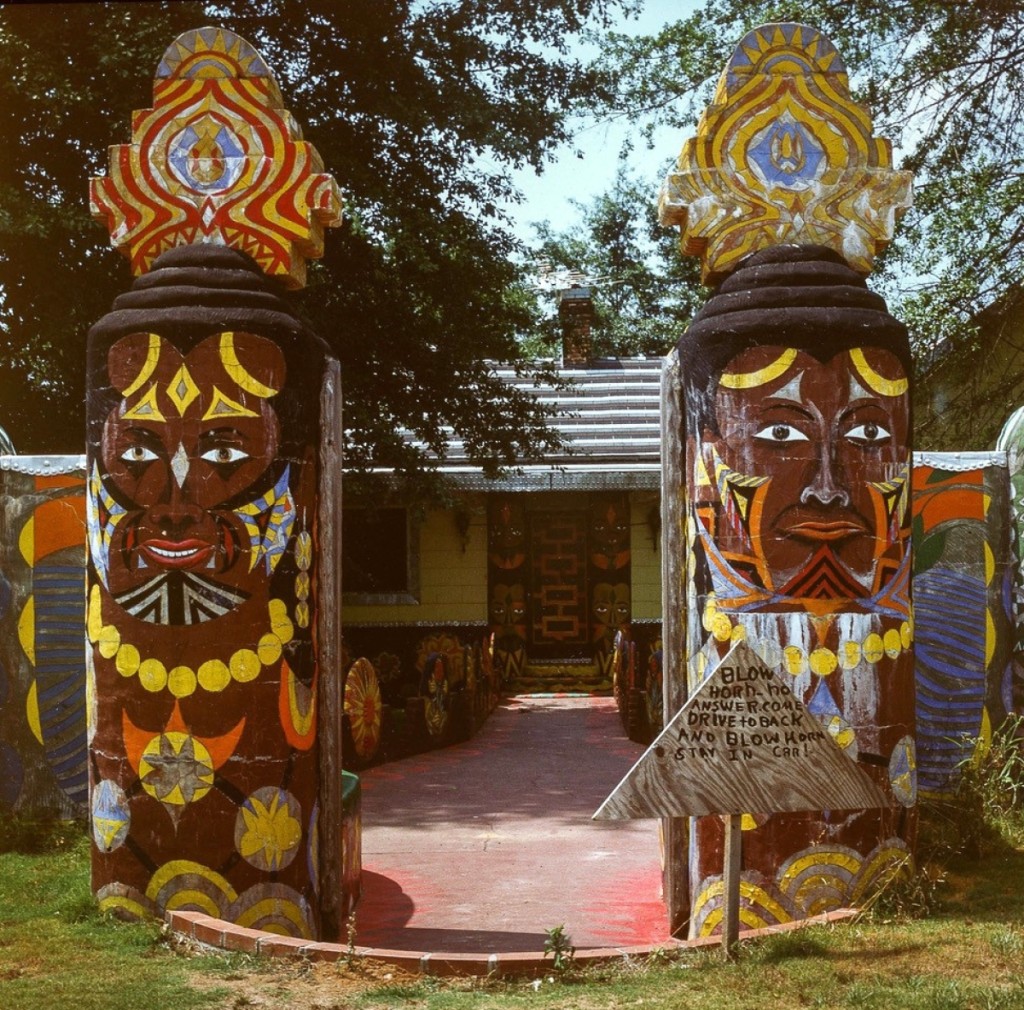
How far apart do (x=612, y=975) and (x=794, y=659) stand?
1.66 m

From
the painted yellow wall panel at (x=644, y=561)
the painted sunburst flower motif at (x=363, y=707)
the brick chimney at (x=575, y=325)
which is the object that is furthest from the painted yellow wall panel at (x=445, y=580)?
the painted sunburst flower motif at (x=363, y=707)

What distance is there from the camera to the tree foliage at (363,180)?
41.9 feet

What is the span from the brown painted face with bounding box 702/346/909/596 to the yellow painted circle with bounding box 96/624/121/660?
8.94 feet

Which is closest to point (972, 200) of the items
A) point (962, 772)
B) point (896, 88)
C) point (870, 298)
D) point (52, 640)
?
point (896, 88)

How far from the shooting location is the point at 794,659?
20.2ft

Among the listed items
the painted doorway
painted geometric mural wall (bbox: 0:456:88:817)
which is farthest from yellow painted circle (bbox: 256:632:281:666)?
the painted doorway

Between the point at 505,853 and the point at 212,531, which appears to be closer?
the point at 212,531

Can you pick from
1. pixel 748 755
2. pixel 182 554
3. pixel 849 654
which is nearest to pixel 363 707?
pixel 182 554

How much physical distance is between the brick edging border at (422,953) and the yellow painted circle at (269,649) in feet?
3.64

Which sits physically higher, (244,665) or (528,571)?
(528,571)

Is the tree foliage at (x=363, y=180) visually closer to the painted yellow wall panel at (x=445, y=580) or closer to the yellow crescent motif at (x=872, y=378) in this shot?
the painted yellow wall panel at (x=445, y=580)

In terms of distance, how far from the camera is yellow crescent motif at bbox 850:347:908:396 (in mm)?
6238

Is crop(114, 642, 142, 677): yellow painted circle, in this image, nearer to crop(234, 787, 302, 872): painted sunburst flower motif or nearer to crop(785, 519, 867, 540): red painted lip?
crop(234, 787, 302, 872): painted sunburst flower motif

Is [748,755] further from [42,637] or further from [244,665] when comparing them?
[42,637]
